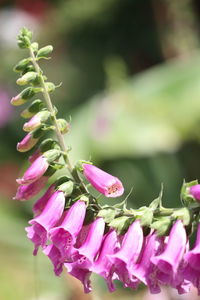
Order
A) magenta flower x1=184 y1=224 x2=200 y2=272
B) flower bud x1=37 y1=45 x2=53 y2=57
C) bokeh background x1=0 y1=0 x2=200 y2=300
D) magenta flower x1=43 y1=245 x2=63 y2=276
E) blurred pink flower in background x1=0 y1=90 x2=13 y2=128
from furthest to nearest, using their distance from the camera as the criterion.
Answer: blurred pink flower in background x1=0 y1=90 x2=13 y2=128 → bokeh background x1=0 y1=0 x2=200 y2=300 → flower bud x1=37 y1=45 x2=53 y2=57 → magenta flower x1=43 y1=245 x2=63 y2=276 → magenta flower x1=184 y1=224 x2=200 y2=272

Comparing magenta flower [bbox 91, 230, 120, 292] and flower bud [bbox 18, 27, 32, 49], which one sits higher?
flower bud [bbox 18, 27, 32, 49]

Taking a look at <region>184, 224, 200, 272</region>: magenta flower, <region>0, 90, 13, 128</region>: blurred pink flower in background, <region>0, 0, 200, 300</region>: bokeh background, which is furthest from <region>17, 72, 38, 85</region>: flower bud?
<region>0, 90, 13, 128</region>: blurred pink flower in background

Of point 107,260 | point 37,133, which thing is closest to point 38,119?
point 37,133

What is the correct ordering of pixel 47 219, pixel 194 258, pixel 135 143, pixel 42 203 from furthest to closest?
pixel 135 143
pixel 42 203
pixel 47 219
pixel 194 258

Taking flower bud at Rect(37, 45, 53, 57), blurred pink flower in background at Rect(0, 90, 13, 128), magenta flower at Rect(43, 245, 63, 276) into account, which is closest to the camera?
magenta flower at Rect(43, 245, 63, 276)

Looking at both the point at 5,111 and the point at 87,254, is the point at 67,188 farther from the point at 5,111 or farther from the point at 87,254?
the point at 5,111

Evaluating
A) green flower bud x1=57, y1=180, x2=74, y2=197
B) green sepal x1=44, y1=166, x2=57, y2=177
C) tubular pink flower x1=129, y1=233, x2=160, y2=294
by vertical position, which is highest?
green sepal x1=44, y1=166, x2=57, y2=177

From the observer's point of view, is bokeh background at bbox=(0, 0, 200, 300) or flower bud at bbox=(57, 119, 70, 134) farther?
bokeh background at bbox=(0, 0, 200, 300)

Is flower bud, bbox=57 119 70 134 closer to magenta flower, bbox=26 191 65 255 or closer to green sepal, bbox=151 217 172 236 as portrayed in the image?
magenta flower, bbox=26 191 65 255
